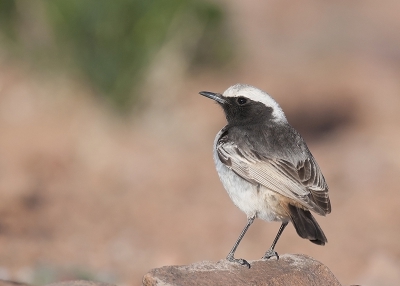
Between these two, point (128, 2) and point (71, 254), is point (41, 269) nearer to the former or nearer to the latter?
point (71, 254)

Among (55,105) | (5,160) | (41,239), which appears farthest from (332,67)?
(41,239)

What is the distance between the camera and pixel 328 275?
7.47 metres

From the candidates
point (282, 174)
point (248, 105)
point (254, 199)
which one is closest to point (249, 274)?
point (254, 199)

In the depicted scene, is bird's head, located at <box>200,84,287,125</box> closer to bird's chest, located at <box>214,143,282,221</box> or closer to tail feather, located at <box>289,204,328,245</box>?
bird's chest, located at <box>214,143,282,221</box>

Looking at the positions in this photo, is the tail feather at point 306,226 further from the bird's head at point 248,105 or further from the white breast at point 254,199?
the bird's head at point 248,105

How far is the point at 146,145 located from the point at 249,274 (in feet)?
28.4

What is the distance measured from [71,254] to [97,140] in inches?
173

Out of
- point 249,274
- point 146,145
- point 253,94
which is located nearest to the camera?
point 249,274

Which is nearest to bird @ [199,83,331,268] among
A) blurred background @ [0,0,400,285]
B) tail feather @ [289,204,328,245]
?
tail feather @ [289,204,328,245]

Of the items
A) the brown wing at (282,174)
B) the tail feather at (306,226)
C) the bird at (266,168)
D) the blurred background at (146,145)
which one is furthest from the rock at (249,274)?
the blurred background at (146,145)

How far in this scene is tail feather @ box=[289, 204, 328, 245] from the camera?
7.04 m

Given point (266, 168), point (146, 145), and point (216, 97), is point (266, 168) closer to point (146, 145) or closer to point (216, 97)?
point (216, 97)

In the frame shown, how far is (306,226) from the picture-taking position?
23.5ft

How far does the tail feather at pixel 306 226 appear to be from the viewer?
23.1 ft
